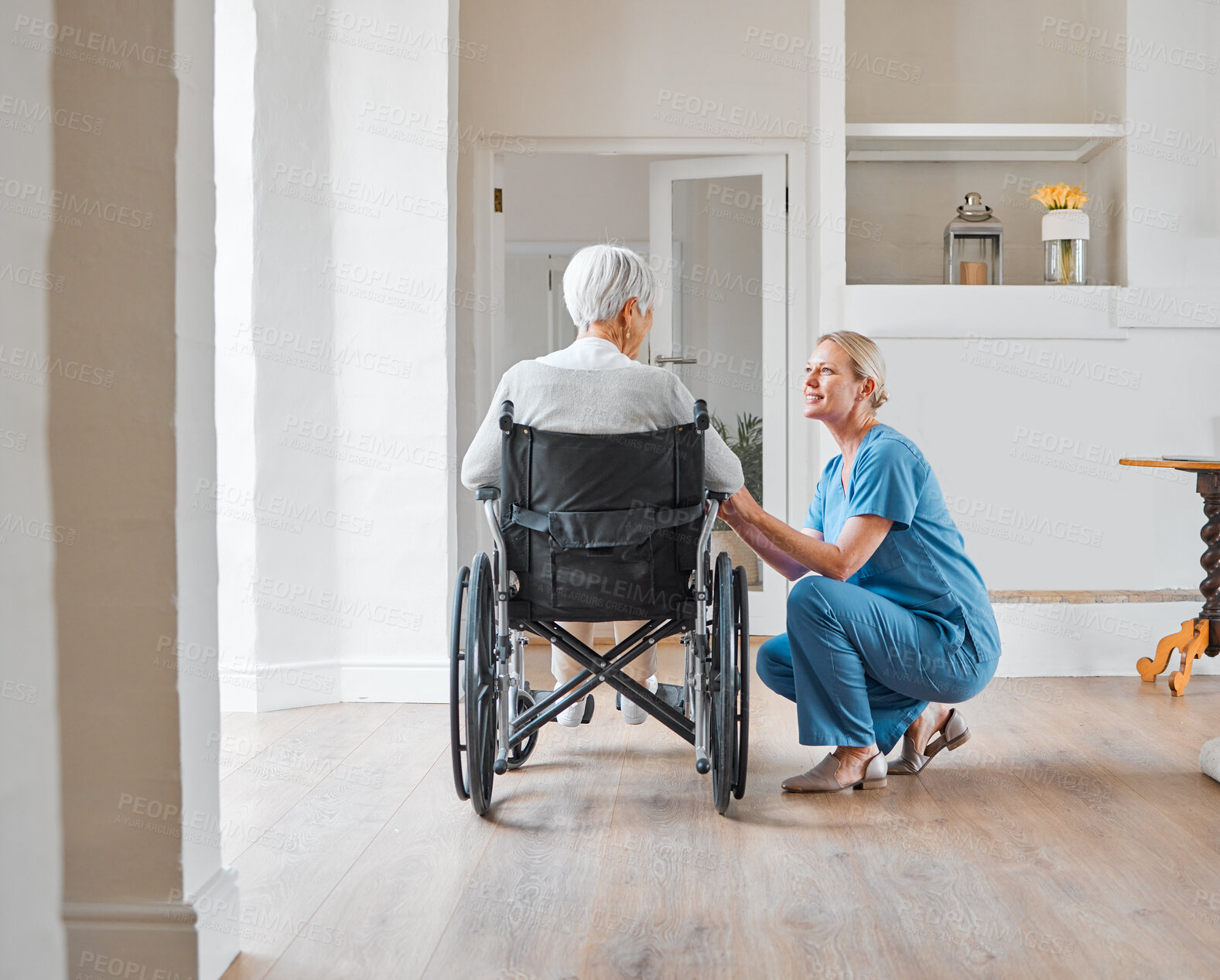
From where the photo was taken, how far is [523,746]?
2.59 meters

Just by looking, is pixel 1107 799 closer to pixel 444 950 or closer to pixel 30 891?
pixel 444 950

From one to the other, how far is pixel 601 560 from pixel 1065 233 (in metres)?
2.92

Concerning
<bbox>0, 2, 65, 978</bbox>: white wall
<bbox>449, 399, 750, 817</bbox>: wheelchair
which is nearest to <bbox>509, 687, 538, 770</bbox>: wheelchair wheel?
<bbox>449, 399, 750, 817</bbox>: wheelchair

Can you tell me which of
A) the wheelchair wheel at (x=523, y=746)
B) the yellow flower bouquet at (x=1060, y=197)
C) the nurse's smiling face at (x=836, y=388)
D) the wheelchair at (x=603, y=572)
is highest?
the yellow flower bouquet at (x=1060, y=197)

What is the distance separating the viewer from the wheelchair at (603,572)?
2.08 m

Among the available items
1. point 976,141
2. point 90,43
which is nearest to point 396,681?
point 90,43

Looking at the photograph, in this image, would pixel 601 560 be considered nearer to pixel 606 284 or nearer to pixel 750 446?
pixel 606 284

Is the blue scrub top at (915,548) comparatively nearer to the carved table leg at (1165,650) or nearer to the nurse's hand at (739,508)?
the nurse's hand at (739,508)

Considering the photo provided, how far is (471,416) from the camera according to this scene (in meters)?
4.26

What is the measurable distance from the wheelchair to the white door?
7.50 ft

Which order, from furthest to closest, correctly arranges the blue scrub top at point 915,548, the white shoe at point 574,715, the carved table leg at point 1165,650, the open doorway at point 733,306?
the open doorway at point 733,306 → the carved table leg at point 1165,650 → the white shoe at point 574,715 → the blue scrub top at point 915,548

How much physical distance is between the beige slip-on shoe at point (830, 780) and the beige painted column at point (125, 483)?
1.30m

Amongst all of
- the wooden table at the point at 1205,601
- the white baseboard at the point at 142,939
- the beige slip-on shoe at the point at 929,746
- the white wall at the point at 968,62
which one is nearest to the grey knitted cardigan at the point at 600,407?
the beige slip-on shoe at the point at 929,746

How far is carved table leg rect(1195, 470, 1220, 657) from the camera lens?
135 inches
